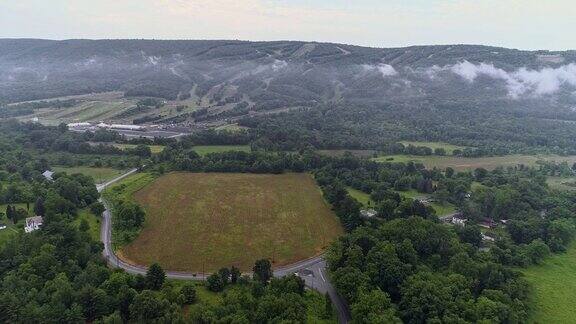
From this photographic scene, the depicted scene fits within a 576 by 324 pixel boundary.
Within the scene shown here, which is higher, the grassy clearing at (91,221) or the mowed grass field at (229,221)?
the grassy clearing at (91,221)

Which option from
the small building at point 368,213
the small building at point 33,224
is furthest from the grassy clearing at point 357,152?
the small building at point 33,224

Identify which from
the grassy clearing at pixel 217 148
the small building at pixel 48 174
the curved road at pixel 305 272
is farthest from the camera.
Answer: the grassy clearing at pixel 217 148

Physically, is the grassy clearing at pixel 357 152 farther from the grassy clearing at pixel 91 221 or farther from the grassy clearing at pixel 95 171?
the grassy clearing at pixel 91 221

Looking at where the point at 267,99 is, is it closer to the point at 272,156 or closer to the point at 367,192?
the point at 272,156

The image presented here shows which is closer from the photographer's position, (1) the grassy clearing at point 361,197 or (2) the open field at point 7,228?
(2) the open field at point 7,228

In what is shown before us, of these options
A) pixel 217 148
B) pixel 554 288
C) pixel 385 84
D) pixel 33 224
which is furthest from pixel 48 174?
pixel 385 84

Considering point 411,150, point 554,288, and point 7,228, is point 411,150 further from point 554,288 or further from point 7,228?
point 7,228
